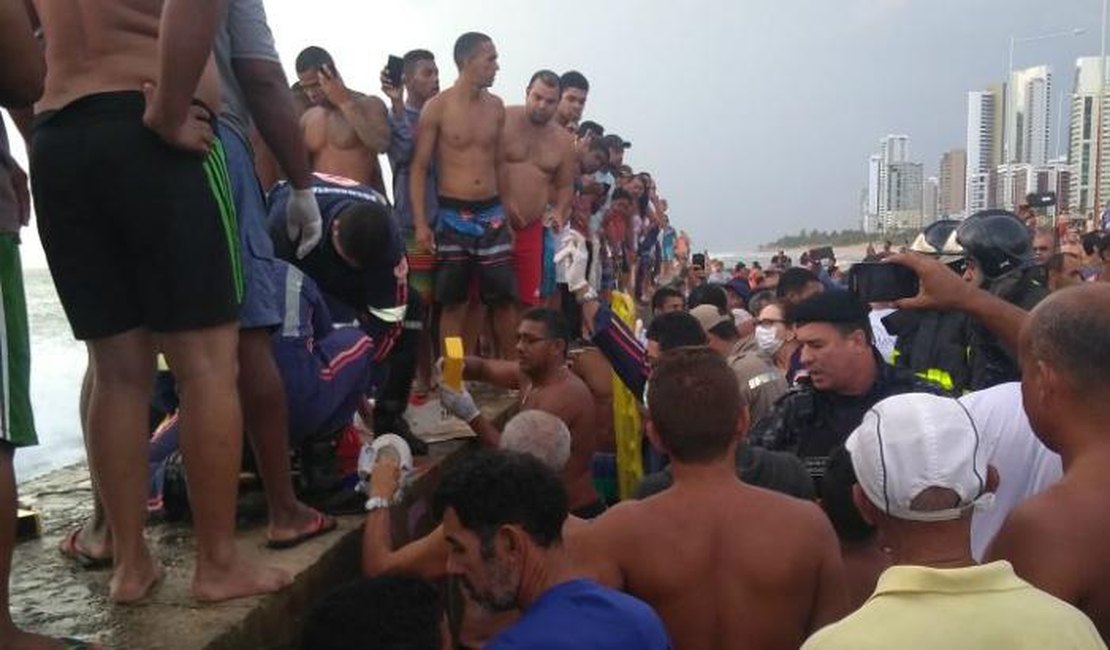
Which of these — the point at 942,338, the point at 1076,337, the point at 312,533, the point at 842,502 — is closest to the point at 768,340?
the point at 942,338

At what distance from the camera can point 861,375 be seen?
3.35 m

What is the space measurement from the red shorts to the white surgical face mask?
1.83 m

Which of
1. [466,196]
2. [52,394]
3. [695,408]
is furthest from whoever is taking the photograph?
[52,394]

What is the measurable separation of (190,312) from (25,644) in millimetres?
836

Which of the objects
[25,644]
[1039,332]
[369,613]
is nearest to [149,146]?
[25,644]

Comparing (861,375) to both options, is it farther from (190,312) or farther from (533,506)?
(190,312)

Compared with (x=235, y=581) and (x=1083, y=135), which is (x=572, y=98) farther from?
(x=1083, y=135)

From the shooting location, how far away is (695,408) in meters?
2.41

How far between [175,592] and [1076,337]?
229 cm

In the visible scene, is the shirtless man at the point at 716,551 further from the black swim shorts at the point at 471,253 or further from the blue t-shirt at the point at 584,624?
the black swim shorts at the point at 471,253

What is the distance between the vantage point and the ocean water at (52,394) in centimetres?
895

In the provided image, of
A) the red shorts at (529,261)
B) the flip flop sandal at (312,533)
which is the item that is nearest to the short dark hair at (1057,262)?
the red shorts at (529,261)

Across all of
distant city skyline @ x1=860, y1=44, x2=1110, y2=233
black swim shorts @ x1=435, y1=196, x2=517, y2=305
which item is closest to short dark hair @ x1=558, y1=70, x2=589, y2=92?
black swim shorts @ x1=435, y1=196, x2=517, y2=305

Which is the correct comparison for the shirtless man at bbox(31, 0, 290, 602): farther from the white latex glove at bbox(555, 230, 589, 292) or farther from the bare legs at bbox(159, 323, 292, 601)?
the white latex glove at bbox(555, 230, 589, 292)
